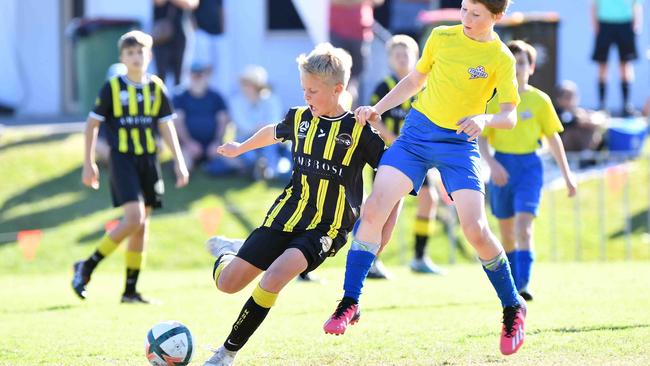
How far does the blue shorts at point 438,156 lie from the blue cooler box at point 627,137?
936 centimetres

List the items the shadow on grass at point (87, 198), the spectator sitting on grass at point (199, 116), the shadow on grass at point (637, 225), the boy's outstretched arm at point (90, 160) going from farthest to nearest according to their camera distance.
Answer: the spectator sitting on grass at point (199, 116), the shadow on grass at point (87, 198), the shadow on grass at point (637, 225), the boy's outstretched arm at point (90, 160)

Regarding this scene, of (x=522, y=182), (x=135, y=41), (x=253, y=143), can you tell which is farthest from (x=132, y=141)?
(x=522, y=182)

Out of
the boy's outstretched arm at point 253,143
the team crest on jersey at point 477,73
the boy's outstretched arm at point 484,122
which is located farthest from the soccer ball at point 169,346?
the team crest on jersey at point 477,73

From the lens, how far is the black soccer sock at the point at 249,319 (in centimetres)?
621

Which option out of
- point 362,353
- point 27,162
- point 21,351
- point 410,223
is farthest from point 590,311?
point 27,162

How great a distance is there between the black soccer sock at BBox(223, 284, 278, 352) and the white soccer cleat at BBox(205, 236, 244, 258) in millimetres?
769

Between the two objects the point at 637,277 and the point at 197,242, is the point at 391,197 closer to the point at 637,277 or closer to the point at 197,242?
the point at 637,277

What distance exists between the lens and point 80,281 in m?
9.32

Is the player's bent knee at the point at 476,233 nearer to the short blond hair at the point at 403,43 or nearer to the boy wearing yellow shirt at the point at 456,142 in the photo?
the boy wearing yellow shirt at the point at 456,142

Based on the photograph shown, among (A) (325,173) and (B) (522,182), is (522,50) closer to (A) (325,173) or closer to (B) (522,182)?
(B) (522,182)

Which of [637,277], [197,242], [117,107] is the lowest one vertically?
[197,242]

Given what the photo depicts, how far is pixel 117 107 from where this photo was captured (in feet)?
30.3

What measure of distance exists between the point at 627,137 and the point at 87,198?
719 cm

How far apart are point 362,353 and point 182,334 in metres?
1.05
